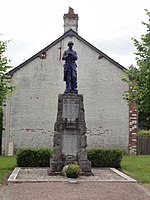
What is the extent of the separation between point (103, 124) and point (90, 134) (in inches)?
42.0

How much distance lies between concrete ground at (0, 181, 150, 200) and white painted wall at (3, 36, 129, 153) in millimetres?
12534

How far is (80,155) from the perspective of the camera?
593 inches

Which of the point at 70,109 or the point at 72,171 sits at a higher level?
the point at 70,109

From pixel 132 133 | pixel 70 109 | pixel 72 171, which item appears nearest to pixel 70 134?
pixel 70 109

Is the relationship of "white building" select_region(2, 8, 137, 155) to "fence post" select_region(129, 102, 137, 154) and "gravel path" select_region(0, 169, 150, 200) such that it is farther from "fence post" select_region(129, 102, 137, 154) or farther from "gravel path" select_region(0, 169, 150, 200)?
"gravel path" select_region(0, 169, 150, 200)

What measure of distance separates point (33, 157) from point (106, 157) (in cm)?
335

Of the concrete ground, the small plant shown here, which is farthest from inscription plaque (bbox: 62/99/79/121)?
the concrete ground

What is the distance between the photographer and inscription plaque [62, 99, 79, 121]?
15.2m

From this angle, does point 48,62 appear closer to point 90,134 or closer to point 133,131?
point 90,134

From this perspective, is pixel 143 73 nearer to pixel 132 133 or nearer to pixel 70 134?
pixel 70 134

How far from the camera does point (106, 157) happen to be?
17797 mm

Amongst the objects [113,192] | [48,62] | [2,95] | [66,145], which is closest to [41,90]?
[48,62]

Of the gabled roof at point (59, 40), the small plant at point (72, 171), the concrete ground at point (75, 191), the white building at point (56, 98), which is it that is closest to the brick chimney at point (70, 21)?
the white building at point (56, 98)

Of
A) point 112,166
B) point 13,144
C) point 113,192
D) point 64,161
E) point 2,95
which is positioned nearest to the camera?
point 113,192
